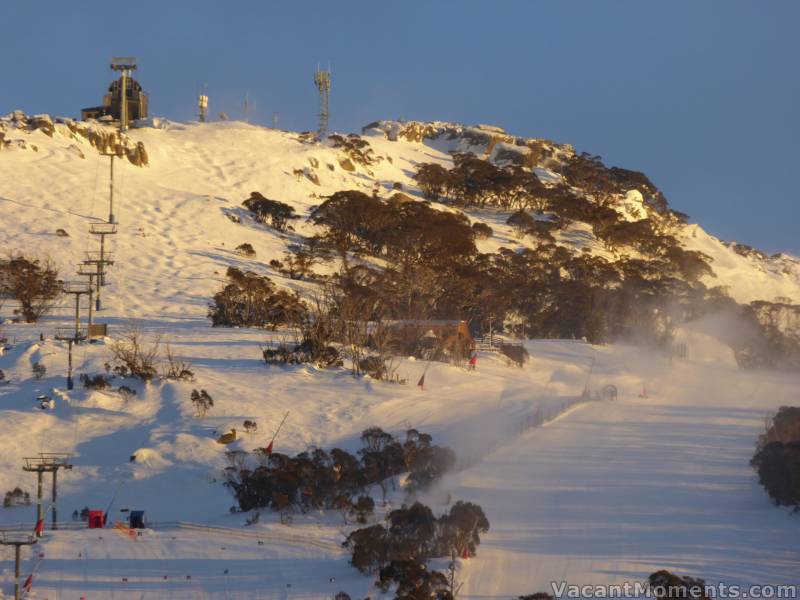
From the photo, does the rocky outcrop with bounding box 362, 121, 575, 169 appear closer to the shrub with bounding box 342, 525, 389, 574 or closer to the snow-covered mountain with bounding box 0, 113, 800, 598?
the snow-covered mountain with bounding box 0, 113, 800, 598

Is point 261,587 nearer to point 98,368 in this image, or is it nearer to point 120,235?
point 98,368

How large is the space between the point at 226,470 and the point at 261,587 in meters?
7.90

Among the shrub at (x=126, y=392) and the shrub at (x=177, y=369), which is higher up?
the shrub at (x=177, y=369)

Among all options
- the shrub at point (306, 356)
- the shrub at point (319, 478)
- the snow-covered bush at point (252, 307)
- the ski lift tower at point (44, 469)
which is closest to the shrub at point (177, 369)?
the shrub at point (306, 356)

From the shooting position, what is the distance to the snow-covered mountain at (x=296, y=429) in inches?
790

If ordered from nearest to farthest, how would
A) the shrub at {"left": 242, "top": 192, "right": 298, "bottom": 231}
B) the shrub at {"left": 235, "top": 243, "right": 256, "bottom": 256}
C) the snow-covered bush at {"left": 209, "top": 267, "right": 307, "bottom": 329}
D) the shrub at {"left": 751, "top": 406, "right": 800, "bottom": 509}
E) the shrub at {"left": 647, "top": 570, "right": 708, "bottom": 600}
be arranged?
the shrub at {"left": 647, "top": 570, "right": 708, "bottom": 600} → the shrub at {"left": 751, "top": 406, "right": 800, "bottom": 509} → the snow-covered bush at {"left": 209, "top": 267, "right": 307, "bottom": 329} → the shrub at {"left": 235, "top": 243, "right": 256, "bottom": 256} → the shrub at {"left": 242, "top": 192, "right": 298, "bottom": 231}

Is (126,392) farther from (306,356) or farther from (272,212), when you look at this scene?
(272,212)

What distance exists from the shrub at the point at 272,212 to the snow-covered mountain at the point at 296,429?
1.14m

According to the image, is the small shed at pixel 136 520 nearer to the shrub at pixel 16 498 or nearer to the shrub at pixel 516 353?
the shrub at pixel 16 498

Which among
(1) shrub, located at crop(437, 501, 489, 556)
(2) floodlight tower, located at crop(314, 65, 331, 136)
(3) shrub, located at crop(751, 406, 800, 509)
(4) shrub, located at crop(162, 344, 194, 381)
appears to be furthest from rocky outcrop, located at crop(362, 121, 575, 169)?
(1) shrub, located at crop(437, 501, 489, 556)

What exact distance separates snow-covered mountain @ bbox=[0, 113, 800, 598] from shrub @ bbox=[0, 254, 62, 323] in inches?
34.4

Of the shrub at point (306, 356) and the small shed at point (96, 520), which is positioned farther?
the shrub at point (306, 356)

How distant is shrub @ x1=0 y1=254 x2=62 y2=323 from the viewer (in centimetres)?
4238

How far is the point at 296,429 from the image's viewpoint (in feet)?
98.4
